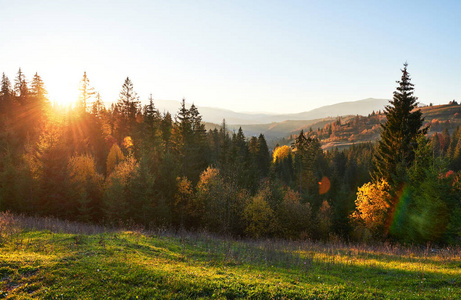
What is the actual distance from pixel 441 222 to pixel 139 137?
53679mm

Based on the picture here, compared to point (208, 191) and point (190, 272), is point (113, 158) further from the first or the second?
point (190, 272)

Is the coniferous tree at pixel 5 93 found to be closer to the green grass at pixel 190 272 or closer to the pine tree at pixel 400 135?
the green grass at pixel 190 272

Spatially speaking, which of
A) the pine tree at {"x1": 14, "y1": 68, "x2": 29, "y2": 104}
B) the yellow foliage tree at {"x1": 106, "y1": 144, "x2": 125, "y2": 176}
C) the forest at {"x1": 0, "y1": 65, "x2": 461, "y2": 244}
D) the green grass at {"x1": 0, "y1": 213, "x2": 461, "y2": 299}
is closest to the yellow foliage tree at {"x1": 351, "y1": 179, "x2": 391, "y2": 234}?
the forest at {"x1": 0, "y1": 65, "x2": 461, "y2": 244}

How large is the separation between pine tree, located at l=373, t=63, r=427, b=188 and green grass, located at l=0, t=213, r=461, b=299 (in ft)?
71.5

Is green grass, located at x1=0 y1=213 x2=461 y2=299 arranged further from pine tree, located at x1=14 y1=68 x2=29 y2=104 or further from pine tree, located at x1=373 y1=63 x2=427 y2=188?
pine tree, located at x1=14 y1=68 x2=29 y2=104

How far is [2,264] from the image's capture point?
11.0m

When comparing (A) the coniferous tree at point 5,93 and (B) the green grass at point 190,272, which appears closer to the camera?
(B) the green grass at point 190,272

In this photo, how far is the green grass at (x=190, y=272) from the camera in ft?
33.3

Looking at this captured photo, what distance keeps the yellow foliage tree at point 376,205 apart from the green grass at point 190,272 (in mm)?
→ 19165

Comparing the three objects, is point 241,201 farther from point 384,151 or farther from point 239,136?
point 239,136

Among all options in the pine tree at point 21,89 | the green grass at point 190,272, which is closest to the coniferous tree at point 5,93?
the pine tree at point 21,89

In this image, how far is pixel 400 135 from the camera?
37.7 m

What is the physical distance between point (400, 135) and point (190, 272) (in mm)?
38189

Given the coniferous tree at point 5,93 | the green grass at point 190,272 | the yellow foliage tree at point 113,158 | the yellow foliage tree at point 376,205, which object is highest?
the coniferous tree at point 5,93
